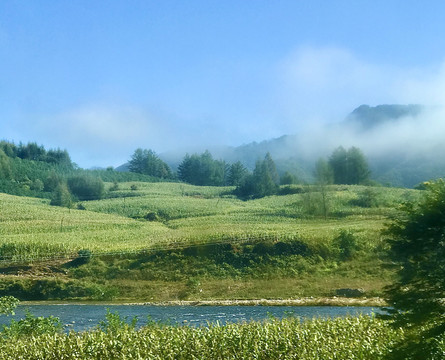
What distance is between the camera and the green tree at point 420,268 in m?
9.45

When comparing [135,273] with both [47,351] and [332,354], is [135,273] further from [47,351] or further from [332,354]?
[332,354]

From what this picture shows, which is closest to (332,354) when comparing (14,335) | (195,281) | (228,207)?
(14,335)

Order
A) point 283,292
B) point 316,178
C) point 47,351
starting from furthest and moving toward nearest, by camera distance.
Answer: point 316,178 → point 283,292 → point 47,351

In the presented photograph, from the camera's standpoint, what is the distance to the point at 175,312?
30.5 meters

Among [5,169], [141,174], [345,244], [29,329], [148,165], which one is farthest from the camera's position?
[148,165]

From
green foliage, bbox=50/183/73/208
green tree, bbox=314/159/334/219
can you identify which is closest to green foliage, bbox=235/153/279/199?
green tree, bbox=314/159/334/219

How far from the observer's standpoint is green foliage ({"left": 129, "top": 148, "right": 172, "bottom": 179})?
521ft

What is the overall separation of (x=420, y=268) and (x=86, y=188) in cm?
10382

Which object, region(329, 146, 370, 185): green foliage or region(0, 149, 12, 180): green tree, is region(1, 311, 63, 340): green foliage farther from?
region(0, 149, 12, 180): green tree

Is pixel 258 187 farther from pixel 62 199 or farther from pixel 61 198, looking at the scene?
pixel 61 198

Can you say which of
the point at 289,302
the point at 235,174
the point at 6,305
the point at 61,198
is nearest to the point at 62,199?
the point at 61,198

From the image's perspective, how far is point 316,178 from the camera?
55.4m

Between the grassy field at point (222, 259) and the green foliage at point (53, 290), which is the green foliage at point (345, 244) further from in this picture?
the green foliage at point (53, 290)

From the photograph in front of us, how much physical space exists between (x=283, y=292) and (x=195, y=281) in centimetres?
634
